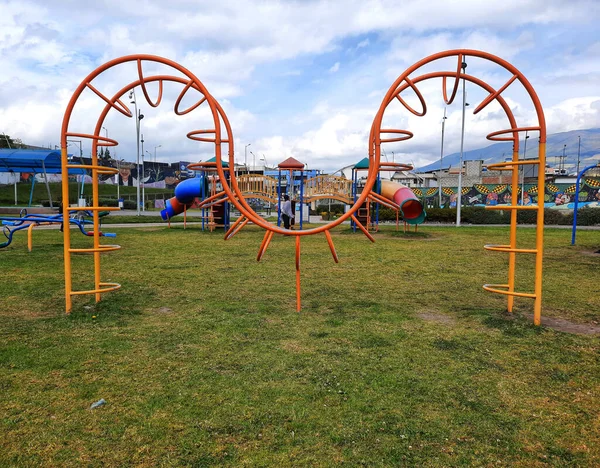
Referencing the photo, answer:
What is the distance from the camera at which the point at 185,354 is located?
3.76 metres

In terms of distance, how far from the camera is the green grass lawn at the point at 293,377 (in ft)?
7.89

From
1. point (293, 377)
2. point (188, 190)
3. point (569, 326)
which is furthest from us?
point (188, 190)

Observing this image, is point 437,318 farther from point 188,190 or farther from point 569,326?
point 188,190

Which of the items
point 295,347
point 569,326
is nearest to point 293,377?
point 295,347

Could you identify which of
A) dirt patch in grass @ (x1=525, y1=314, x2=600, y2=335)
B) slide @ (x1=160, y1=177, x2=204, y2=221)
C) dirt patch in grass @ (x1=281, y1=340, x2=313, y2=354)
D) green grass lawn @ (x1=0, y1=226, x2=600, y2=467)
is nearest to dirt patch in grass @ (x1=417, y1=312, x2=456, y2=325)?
green grass lawn @ (x1=0, y1=226, x2=600, y2=467)

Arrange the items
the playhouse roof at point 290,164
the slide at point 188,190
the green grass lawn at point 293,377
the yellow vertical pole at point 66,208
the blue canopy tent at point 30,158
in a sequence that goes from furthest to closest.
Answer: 1. the blue canopy tent at point 30,158
2. the slide at point 188,190
3. the playhouse roof at point 290,164
4. the yellow vertical pole at point 66,208
5. the green grass lawn at point 293,377

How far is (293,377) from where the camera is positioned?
3303mm

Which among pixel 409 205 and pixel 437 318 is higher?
pixel 409 205

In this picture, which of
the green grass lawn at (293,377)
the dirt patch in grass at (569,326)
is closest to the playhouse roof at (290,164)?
the green grass lawn at (293,377)

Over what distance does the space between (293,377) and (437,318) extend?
7.41 ft

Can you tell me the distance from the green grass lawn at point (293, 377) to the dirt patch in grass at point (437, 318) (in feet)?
0.19

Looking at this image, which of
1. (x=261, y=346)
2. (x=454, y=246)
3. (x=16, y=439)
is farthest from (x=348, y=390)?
(x=454, y=246)

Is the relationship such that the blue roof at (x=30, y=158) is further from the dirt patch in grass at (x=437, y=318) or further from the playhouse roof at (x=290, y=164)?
the dirt patch in grass at (x=437, y=318)

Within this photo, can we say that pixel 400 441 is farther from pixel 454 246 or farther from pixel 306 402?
pixel 454 246
